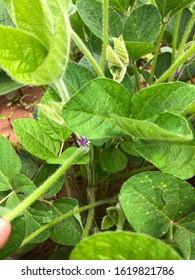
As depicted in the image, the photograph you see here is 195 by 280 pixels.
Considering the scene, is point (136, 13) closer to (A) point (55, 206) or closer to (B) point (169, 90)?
(B) point (169, 90)

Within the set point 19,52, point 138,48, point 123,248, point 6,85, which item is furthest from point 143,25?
point 123,248

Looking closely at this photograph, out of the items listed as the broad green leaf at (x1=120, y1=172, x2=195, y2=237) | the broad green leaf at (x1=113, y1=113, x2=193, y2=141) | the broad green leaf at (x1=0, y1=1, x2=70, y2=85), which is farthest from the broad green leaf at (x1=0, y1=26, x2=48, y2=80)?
the broad green leaf at (x1=120, y1=172, x2=195, y2=237)

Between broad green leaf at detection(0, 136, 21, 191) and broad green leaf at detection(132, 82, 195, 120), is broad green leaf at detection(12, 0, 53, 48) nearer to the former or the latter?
broad green leaf at detection(132, 82, 195, 120)

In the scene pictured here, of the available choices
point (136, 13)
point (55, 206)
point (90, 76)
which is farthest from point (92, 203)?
point (136, 13)

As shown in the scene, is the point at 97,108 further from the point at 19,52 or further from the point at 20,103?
the point at 20,103

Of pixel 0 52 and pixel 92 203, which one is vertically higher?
pixel 0 52
